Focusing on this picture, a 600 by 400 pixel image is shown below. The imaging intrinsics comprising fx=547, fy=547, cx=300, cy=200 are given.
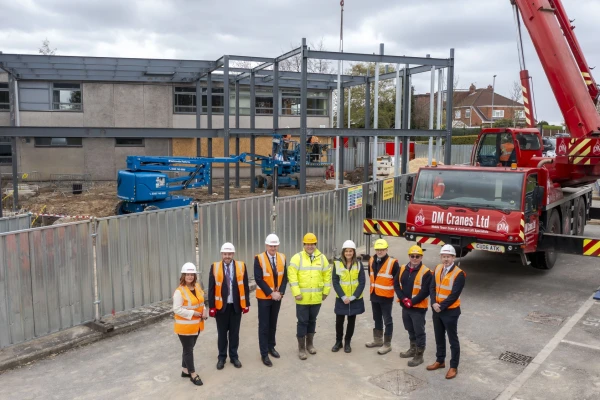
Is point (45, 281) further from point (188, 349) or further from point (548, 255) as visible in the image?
point (548, 255)

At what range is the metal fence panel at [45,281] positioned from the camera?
689 cm

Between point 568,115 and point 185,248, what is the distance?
904 centimetres

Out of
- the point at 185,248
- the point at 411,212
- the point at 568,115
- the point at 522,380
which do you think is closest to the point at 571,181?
the point at 568,115

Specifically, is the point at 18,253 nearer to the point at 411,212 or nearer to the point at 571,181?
the point at 411,212

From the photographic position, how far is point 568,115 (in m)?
12.4

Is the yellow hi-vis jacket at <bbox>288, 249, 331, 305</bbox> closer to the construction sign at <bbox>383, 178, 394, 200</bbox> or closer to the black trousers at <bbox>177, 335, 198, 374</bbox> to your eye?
the black trousers at <bbox>177, 335, 198, 374</bbox>

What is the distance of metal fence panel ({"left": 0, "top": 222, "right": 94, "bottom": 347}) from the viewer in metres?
6.89

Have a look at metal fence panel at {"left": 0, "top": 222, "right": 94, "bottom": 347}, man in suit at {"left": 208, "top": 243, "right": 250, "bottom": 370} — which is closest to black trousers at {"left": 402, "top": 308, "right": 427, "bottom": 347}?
man in suit at {"left": 208, "top": 243, "right": 250, "bottom": 370}

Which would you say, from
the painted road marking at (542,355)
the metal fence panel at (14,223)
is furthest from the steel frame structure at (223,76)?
the painted road marking at (542,355)

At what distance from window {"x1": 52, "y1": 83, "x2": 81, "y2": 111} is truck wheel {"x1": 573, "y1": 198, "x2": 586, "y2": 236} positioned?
2540 cm

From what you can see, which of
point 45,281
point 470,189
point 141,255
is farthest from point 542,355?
point 45,281

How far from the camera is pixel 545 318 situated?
8828 millimetres

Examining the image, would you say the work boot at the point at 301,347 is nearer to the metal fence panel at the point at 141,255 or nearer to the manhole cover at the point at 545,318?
the metal fence panel at the point at 141,255

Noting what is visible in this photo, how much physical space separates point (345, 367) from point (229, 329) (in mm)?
1543
